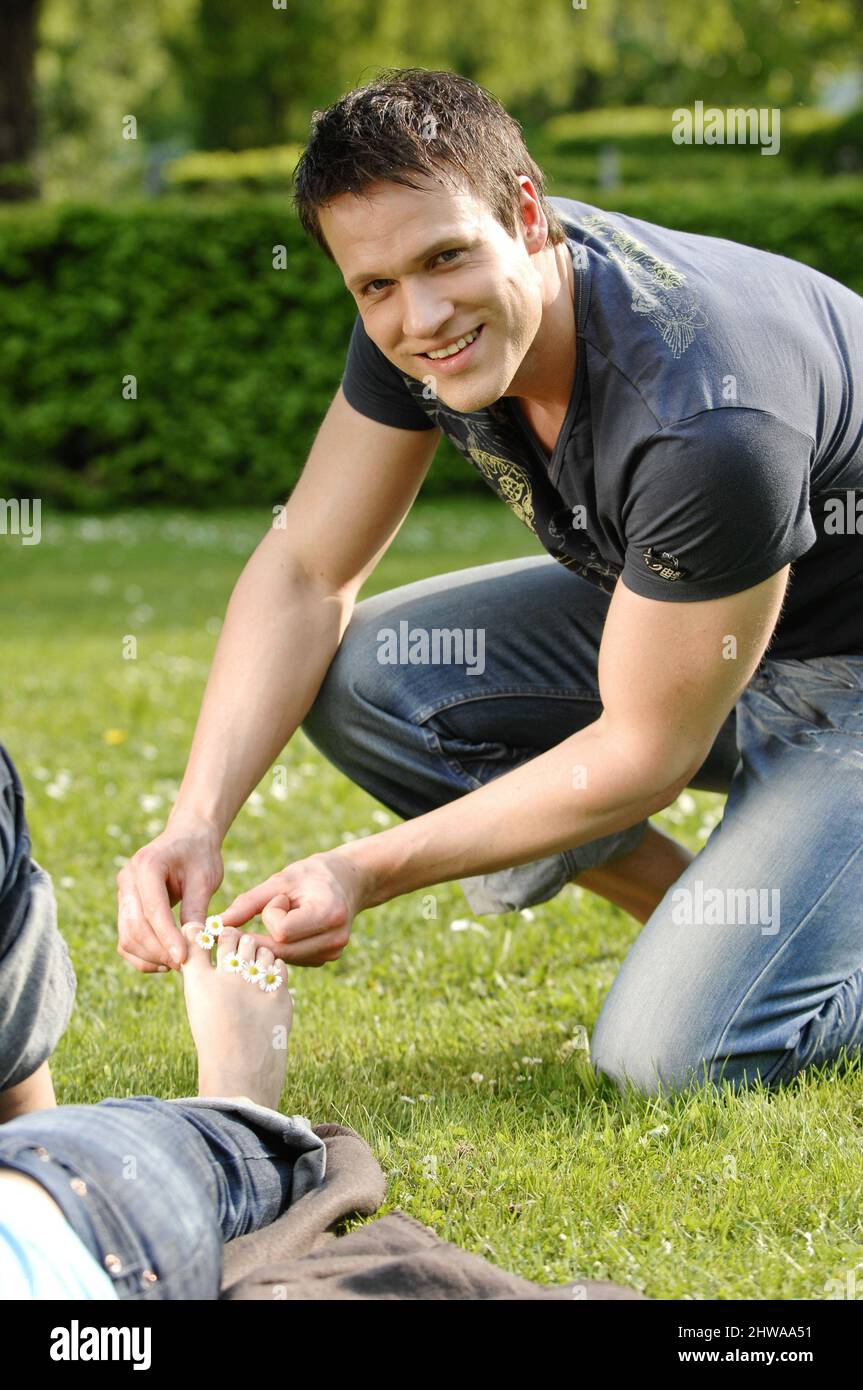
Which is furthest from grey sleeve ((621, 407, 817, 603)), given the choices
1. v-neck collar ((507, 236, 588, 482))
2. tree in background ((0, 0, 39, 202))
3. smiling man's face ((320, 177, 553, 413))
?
tree in background ((0, 0, 39, 202))

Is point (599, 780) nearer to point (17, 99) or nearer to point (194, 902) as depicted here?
point (194, 902)

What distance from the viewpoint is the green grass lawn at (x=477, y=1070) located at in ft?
7.02

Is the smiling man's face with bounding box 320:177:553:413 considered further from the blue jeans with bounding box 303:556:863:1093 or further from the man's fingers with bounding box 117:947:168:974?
the man's fingers with bounding box 117:947:168:974

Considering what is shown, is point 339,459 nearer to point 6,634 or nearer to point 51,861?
point 51,861

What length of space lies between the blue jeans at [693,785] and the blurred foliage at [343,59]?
1078 millimetres

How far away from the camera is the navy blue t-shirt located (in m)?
2.25

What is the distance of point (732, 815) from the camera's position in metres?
2.74

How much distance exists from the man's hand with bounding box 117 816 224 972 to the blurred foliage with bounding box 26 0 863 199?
1276 millimetres

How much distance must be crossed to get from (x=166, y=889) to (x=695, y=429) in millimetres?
1089

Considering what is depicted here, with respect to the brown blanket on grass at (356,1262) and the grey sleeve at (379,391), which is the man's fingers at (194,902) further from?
the grey sleeve at (379,391)

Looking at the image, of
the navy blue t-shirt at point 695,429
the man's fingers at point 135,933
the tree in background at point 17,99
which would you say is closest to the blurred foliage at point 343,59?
the tree in background at point 17,99

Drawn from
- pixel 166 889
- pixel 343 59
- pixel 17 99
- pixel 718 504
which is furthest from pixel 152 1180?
pixel 343 59

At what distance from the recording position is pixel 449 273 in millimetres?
2336

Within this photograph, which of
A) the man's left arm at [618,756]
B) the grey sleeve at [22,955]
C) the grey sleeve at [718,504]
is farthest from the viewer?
the man's left arm at [618,756]
